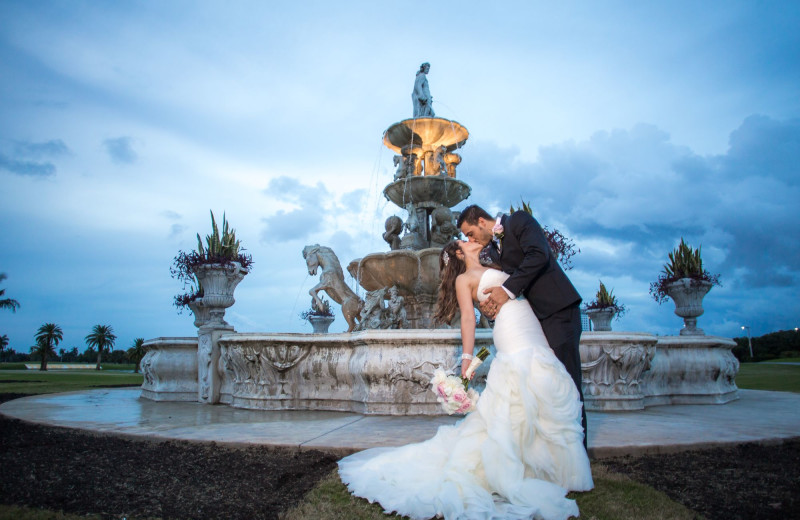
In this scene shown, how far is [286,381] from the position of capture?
7.02m

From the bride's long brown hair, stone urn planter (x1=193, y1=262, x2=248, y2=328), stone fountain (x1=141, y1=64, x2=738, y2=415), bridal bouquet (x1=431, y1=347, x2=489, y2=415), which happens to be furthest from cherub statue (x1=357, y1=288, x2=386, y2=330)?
bridal bouquet (x1=431, y1=347, x2=489, y2=415)

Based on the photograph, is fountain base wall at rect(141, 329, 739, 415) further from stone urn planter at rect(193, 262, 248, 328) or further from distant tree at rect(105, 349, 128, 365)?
distant tree at rect(105, 349, 128, 365)

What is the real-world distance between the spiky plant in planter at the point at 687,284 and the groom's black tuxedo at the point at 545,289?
28.6ft

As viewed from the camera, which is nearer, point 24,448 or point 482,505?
point 482,505

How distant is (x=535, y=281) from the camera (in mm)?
3232

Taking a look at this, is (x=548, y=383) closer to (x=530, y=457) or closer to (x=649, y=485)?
(x=530, y=457)

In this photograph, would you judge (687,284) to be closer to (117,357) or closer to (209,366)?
(209,366)

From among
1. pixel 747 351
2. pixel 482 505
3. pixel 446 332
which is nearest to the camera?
pixel 482 505

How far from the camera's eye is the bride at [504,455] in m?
2.44

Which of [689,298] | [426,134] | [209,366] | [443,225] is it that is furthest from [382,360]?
[426,134]

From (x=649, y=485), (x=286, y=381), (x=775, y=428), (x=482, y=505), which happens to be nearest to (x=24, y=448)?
(x=286, y=381)

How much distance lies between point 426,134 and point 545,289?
10.3m

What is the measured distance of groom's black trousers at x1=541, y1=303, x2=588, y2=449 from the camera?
122 inches

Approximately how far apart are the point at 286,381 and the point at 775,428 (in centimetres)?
583
